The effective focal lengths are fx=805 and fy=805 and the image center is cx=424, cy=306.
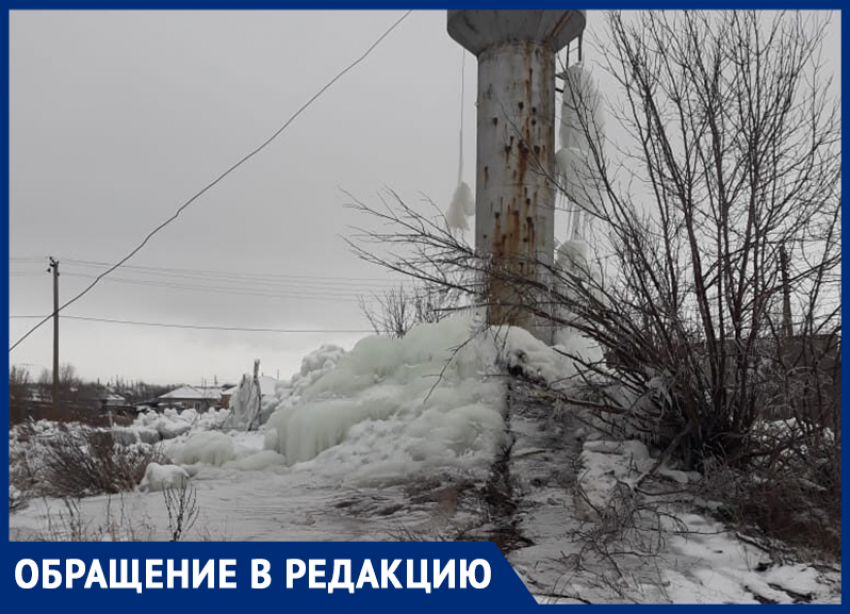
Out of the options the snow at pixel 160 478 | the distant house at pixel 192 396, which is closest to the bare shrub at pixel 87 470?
the snow at pixel 160 478

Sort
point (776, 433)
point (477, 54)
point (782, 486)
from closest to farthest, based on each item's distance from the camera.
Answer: point (782, 486)
point (776, 433)
point (477, 54)

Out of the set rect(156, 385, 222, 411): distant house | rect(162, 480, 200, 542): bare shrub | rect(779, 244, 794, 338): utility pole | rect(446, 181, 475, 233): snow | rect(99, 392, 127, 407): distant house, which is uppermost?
rect(446, 181, 475, 233): snow

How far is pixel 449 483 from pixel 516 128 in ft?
14.1

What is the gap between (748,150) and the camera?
Result: 264 inches

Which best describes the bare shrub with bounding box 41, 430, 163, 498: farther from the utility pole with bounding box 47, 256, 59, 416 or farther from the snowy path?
the utility pole with bounding box 47, 256, 59, 416

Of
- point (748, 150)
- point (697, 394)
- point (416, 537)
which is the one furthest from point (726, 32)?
point (416, 537)

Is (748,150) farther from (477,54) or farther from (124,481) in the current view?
(124,481)

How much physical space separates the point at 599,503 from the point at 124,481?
13.9 ft

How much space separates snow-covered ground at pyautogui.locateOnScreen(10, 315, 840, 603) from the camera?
516cm

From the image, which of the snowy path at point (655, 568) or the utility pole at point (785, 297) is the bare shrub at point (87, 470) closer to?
the snowy path at point (655, 568)

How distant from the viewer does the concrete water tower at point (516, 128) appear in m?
9.53

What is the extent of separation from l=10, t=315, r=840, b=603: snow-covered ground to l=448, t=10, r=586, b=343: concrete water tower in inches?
49.4

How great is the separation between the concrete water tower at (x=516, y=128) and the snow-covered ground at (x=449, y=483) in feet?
4.11

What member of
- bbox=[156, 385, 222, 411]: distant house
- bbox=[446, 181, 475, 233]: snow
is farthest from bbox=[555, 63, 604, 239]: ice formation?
bbox=[156, 385, 222, 411]: distant house
